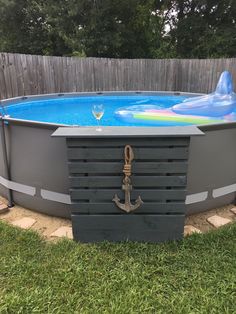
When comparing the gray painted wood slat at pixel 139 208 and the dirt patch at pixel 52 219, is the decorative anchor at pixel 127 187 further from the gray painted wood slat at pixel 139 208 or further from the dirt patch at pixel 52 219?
the dirt patch at pixel 52 219

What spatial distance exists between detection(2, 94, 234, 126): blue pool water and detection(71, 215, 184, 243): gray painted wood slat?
1.97m

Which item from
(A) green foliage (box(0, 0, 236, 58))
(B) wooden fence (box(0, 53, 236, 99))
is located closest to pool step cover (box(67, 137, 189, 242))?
(B) wooden fence (box(0, 53, 236, 99))

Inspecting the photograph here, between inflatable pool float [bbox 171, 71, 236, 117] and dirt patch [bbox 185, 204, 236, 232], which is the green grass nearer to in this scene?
dirt patch [bbox 185, 204, 236, 232]

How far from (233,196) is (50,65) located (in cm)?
611

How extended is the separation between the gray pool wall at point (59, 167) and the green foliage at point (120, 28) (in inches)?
386

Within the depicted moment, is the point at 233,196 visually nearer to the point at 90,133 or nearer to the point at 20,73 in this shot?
the point at 90,133

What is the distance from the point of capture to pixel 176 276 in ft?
5.95

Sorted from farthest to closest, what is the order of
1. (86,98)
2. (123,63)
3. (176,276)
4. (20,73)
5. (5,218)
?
(123,63)
(20,73)
(86,98)
(5,218)
(176,276)

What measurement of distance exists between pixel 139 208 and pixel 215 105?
2877 mm

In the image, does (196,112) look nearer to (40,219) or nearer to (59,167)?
(59,167)

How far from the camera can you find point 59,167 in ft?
7.79

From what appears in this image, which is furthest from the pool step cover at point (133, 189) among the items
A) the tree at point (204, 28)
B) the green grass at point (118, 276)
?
the tree at point (204, 28)

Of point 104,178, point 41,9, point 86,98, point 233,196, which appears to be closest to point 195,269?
point 104,178

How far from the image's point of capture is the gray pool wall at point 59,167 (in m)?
2.35
